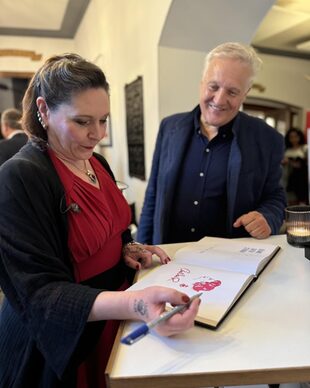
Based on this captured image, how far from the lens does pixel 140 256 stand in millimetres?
902

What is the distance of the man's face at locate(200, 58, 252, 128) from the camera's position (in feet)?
3.88

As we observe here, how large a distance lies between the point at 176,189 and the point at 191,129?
0.26m

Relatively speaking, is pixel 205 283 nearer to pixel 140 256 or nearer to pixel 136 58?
pixel 140 256

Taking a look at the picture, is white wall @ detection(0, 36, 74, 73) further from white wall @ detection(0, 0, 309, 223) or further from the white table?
the white table

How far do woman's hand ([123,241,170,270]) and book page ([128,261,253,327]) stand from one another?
5cm

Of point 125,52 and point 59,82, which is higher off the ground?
point 125,52

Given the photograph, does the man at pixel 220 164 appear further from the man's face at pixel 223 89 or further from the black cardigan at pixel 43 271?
the black cardigan at pixel 43 271

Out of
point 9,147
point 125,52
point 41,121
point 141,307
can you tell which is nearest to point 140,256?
point 141,307

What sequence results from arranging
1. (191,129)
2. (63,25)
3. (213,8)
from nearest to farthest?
1. (191,129)
2. (213,8)
3. (63,25)

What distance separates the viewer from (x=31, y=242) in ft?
2.00

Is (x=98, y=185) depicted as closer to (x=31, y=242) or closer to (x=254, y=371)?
(x=31, y=242)

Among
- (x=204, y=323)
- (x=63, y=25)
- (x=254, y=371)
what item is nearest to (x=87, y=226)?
(x=204, y=323)

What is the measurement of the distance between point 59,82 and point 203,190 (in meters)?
0.76

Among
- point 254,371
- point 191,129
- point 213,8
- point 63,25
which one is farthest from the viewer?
point 63,25
